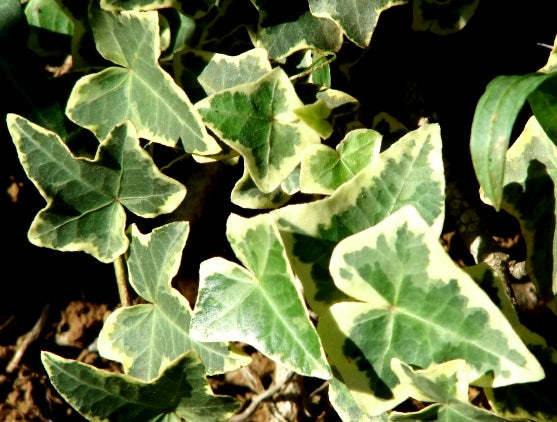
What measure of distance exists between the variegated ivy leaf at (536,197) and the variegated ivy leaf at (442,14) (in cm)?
23

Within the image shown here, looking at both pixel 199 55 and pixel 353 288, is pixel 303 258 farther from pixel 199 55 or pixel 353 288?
pixel 199 55

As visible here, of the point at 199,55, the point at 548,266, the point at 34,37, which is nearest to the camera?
the point at 548,266

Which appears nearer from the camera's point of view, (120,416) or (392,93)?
(120,416)

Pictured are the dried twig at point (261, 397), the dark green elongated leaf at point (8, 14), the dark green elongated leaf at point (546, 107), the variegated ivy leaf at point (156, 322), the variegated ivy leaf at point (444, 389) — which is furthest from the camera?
the dried twig at point (261, 397)

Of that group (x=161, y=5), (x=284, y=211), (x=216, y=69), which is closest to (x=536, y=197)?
(x=284, y=211)

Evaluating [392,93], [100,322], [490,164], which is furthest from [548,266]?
[100,322]

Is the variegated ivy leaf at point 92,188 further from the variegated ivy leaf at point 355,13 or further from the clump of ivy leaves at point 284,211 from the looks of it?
the variegated ivy leaf at point 355,13

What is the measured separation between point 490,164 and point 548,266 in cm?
24

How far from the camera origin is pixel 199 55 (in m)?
1.04

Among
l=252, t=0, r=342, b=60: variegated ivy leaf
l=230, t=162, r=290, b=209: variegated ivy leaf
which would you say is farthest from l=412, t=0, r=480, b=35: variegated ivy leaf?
l=230, t=162, r=290, b=209: variegated ivy leaf

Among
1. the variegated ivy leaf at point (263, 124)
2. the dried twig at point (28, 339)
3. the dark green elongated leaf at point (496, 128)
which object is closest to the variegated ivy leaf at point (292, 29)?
the variegated ivy leaf at point (263, 124)

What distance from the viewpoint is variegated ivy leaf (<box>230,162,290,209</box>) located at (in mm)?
1031

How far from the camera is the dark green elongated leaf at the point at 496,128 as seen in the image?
2.46 ft

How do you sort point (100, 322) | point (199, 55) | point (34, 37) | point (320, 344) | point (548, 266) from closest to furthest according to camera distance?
1. point (320, 344)
2. point (548, 266)
3. point (199, 55)
4. point (34, 37)
5. point (100, 322)
